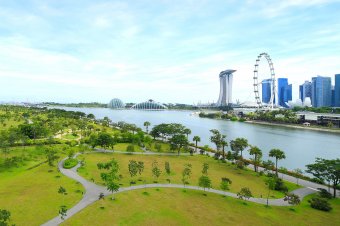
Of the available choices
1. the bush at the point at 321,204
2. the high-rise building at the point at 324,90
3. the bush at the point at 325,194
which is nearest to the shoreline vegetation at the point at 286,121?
the bush at the point at 325,194

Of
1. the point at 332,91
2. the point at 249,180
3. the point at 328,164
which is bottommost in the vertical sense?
the point at 249,180

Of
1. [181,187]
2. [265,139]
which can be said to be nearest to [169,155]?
[181,187]

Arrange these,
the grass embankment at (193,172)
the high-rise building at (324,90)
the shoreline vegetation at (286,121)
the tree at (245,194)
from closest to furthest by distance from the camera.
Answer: the tree at (245,194) → the grass embankment at (193,172) → the shoreline vegetation at (286,121) → the high-rise building at (324,90)

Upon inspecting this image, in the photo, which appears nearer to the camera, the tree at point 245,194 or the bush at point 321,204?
the bush at point 321,204

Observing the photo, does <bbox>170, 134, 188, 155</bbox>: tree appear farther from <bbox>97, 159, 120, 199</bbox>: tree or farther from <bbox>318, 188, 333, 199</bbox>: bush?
<bbox>318, 188, 333, 199</bbox>: bush

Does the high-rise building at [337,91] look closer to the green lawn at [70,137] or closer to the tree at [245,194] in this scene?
the green lawn at [70,137]

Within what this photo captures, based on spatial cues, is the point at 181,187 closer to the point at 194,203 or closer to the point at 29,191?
the point at 194,203

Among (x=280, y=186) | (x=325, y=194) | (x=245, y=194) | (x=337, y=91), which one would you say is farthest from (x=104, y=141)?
(x=337, y=91)

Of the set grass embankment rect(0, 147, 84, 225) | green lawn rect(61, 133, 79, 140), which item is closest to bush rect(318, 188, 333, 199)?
grass embankment rect(0, 147, 84, 225)
